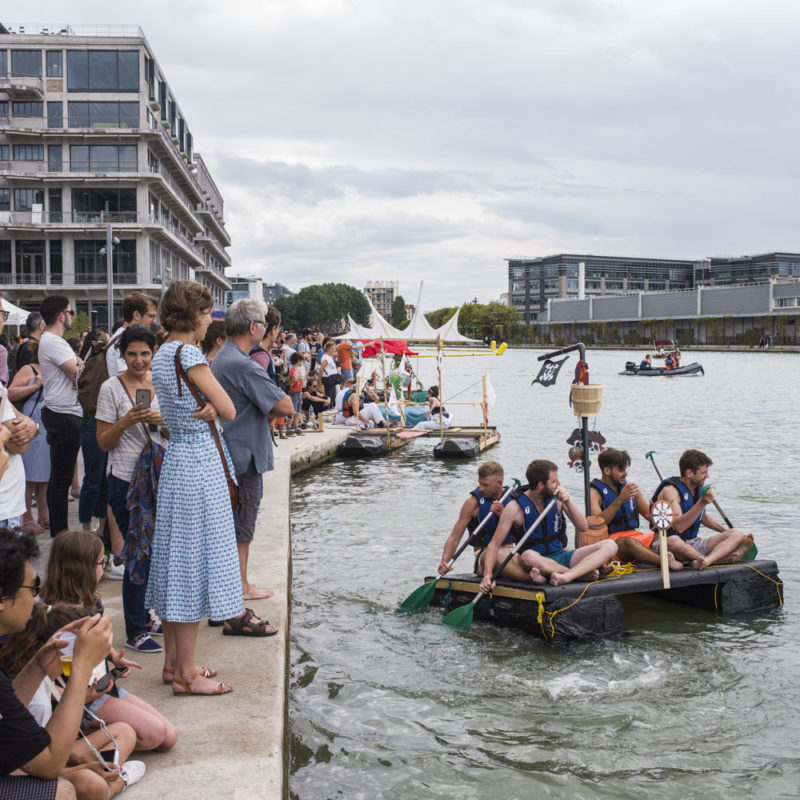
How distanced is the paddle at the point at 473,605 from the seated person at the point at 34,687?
459 centimetres

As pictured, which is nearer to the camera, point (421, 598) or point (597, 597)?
point (597, 597)

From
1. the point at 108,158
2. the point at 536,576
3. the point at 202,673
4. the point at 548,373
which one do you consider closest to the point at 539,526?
the point at 536,576

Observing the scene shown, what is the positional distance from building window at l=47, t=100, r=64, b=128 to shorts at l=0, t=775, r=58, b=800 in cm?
6367

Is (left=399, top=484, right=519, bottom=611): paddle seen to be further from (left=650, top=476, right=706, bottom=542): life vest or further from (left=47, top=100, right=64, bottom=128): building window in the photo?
(left=47, top=100, right=64, bottom=128): building window

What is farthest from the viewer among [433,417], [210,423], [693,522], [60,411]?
[433,417]

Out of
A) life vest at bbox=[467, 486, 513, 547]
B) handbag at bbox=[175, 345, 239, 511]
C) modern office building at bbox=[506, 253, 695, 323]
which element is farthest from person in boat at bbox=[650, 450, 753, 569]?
modern office building at bbox=[506, 253, 695, 323]

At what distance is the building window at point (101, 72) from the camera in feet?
196

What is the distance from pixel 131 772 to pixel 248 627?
6.58 ft

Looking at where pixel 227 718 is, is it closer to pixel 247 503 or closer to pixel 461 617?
pixel 247 503

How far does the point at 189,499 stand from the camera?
452 cm

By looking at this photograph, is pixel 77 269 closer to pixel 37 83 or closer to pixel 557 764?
pixel 37 83

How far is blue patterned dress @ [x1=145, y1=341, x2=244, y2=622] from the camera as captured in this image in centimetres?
452

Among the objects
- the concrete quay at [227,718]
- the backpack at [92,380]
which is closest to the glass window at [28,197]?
the backpack at [92,380]

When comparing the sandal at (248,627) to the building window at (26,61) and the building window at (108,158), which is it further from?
the building window at (26,61)
